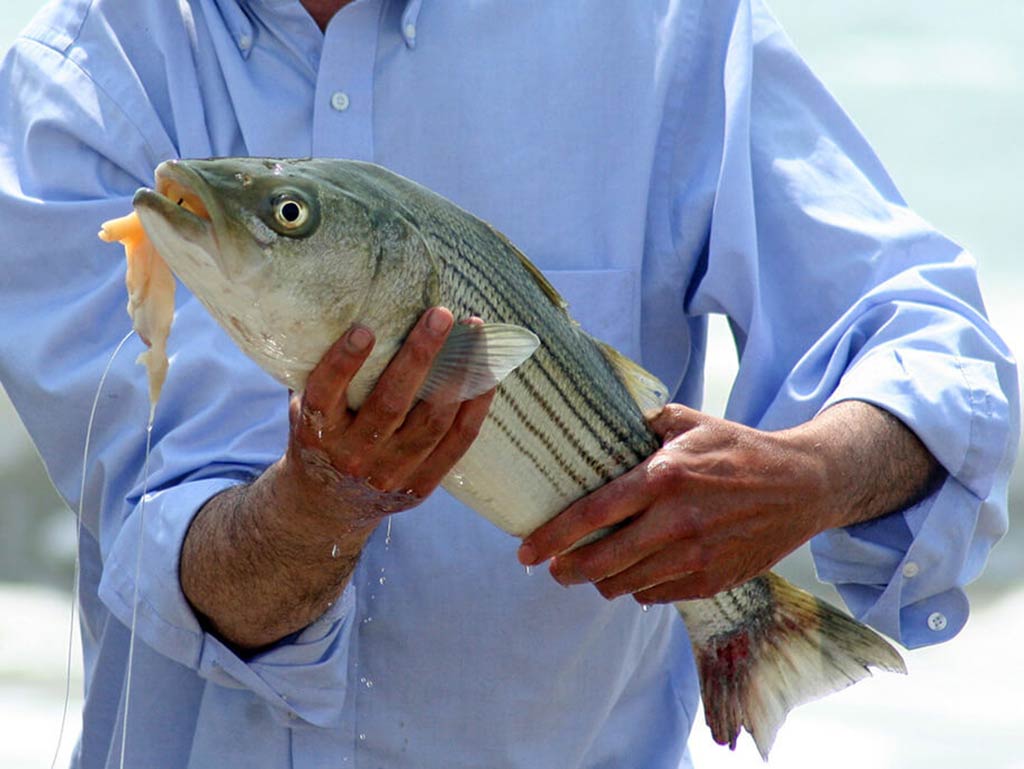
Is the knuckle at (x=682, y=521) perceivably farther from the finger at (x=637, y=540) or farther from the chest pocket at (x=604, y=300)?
the chest pocket at (x=604, y=300)

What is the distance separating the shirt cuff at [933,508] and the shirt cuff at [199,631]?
580 mm

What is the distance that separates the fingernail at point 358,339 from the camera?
1266mm

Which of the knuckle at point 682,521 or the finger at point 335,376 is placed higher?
the finger at point 335,376

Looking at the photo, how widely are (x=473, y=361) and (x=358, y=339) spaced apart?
104 millimetres

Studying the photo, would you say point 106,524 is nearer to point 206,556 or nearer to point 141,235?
point 206,556

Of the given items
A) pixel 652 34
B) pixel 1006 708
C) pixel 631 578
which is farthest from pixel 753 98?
pixel 1006 708

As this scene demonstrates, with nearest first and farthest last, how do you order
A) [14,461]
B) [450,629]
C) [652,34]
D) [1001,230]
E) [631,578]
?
1. [631,578]
2. [450,629]
3. [652,34]
4. [14,461]
5. [1001,230]

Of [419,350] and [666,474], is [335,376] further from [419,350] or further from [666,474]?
[666,474]

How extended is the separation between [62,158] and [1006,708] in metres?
2.57

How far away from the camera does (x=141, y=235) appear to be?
135 centimetres

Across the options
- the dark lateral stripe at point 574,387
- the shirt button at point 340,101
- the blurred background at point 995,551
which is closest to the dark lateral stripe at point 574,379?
the dark lateral stripe at point 574,387

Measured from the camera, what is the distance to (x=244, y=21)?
182 cm

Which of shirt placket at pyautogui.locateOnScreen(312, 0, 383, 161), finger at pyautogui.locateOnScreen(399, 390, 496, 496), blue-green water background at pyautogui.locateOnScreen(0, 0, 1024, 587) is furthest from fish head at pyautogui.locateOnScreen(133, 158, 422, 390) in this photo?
blue-green water background at pyautogui.locateOnScreen(0, 0, 1024, 587)

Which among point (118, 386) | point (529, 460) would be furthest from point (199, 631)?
point (529, 460)
